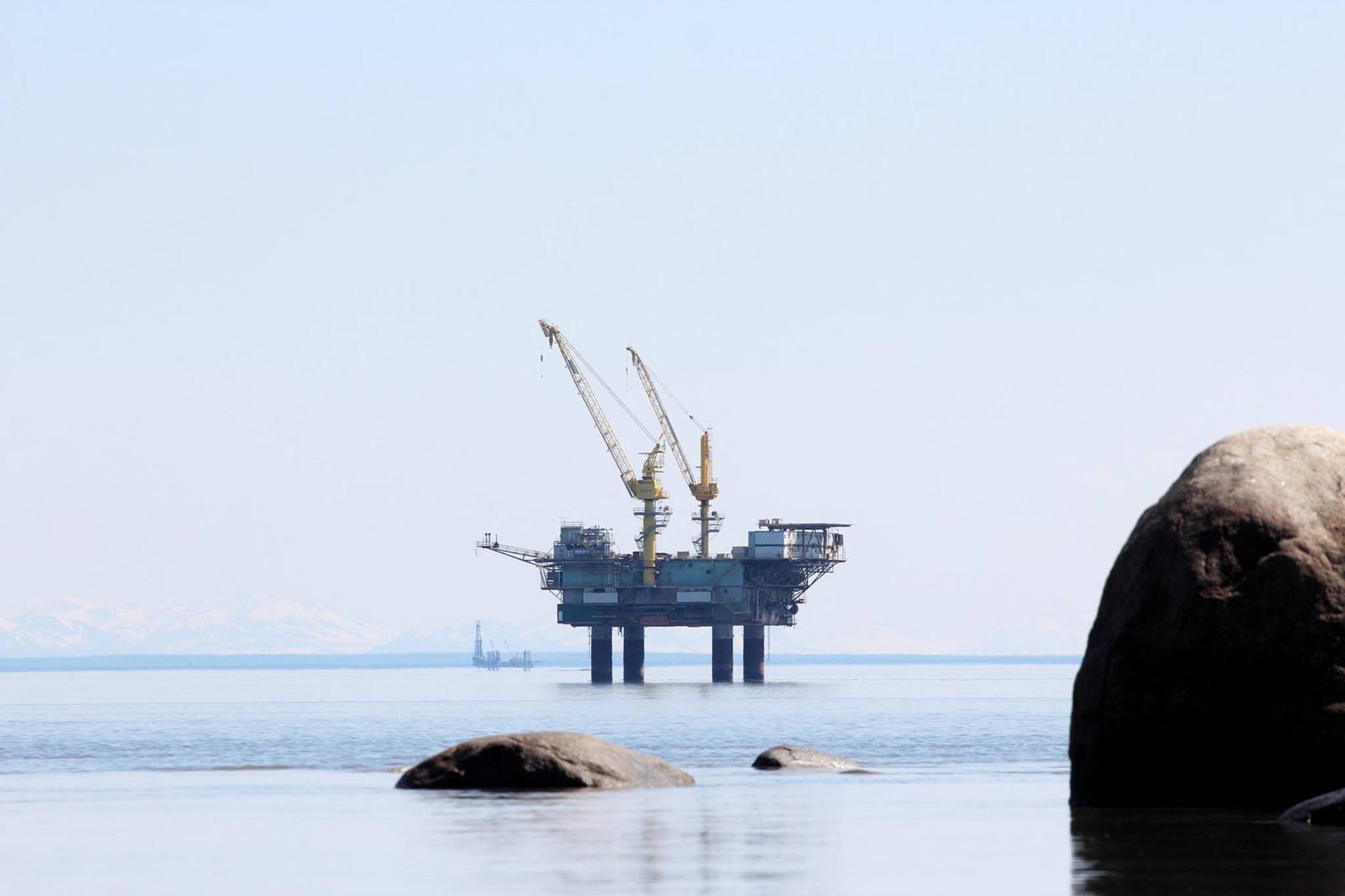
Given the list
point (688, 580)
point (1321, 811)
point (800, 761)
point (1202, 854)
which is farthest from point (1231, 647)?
point (688, 580)

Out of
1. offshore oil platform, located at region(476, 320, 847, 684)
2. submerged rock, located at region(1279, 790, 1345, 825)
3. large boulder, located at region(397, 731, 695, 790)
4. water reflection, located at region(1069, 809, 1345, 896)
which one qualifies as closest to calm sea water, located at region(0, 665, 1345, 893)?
water reflection, located at region(1069, 809, 1345, 896)

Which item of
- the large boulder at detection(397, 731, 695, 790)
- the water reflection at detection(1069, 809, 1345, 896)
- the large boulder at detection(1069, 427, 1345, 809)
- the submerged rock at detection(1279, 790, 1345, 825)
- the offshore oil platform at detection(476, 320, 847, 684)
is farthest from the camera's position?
the offshore oil platform at detection(476, 320, 847, 684)

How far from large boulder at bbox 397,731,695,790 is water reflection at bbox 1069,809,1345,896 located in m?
9.25

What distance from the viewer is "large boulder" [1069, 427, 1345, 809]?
1195 inches

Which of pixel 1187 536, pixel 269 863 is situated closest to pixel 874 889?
pixel 269 863

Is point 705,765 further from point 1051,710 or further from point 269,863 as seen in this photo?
point 1051,710

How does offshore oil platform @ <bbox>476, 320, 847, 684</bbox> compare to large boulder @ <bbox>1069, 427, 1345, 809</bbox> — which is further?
offshore oil platform @ <bbox>476, 320, 847, 684</bbox>

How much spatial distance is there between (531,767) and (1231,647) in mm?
11482

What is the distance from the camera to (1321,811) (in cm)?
2705

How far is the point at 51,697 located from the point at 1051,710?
94.4 metres

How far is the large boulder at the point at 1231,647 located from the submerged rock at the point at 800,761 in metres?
13.0

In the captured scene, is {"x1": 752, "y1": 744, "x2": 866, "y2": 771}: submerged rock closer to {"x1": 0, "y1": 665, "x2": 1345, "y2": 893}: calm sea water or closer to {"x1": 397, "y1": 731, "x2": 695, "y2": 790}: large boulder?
{"x1": 0, "y1": 665, "x2": 1345, "y2": 893}: calm sea water

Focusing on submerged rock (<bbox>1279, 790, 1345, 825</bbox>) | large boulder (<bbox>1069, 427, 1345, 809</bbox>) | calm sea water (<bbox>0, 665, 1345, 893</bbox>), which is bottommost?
calm sea water (<bbox>0, 665, 1345, 893</bbox>)

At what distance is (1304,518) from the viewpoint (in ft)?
100
